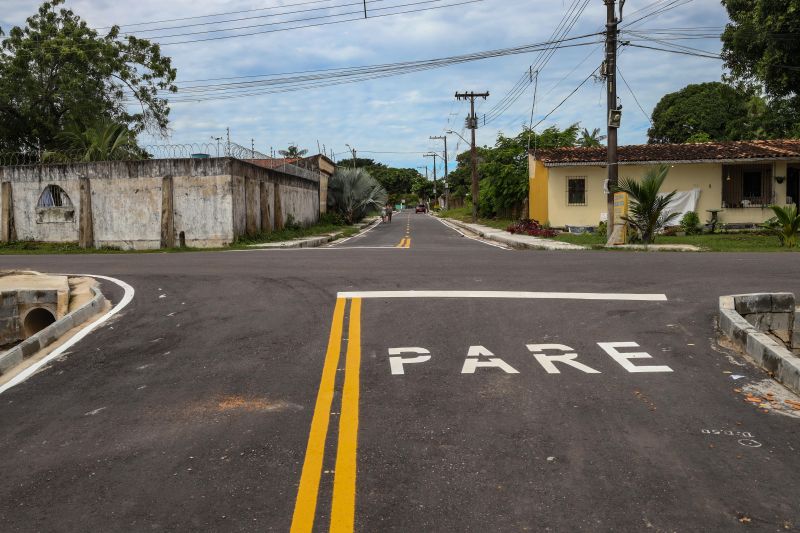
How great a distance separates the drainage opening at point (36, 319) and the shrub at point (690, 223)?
79.0 feet

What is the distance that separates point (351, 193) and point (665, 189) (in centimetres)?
2242

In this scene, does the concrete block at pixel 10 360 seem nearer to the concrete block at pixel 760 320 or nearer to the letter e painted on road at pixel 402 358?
the letter e painted on road at pixel 402 358

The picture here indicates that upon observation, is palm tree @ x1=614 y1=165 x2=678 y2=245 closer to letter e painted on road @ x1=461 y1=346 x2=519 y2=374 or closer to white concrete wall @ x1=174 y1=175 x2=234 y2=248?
white concrete wall @ x1=174 y1=175 x2=234 y2=248

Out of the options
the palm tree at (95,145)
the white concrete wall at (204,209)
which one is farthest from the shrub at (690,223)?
the palm tree at (95,145)

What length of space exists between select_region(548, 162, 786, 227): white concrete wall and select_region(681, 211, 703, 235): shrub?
1.81 metres

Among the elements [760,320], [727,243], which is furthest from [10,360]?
[727,243]

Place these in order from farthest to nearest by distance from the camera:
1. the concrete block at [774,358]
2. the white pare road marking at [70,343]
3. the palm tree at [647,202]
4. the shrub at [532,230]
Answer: the shrub at [532,230]
the palm tree at [647,202]
the white pare road marking at [70,343]
the concrete block at [774,358]

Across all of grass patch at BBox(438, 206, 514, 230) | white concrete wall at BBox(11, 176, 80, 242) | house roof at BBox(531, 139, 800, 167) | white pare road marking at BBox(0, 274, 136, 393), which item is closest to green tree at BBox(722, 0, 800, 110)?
house roof at BBox(531, 139, 800, 167)

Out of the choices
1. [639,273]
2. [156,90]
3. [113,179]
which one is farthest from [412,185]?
[639,273]

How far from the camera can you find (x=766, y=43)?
2573 centimetres

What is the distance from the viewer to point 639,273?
10.9 metres

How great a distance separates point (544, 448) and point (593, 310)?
165 inches

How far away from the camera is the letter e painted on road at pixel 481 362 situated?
584 centimetres

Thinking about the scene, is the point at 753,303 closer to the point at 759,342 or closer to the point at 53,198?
the point at 759,342
